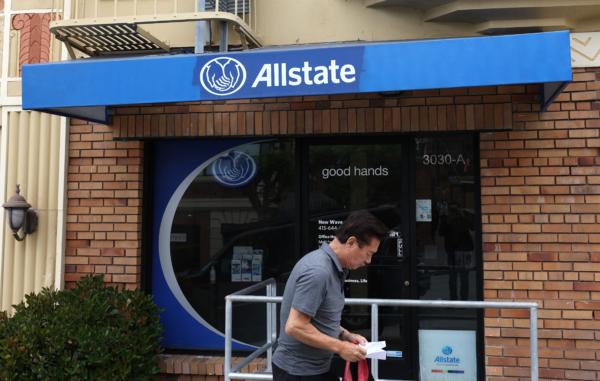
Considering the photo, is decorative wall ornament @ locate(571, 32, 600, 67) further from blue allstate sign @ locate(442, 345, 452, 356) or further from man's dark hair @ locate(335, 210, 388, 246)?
man's dark hair @ locate(335, 210, 388, 246)

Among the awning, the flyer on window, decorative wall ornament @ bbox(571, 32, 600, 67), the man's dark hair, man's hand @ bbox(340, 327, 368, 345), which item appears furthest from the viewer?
the flyer on window

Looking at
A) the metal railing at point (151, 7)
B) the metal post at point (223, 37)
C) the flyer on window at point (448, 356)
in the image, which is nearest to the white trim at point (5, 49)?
the metal railing at point (151, 7)

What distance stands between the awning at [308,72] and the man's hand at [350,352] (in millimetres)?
1956

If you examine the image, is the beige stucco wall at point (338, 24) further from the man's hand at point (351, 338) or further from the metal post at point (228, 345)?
the man's hand at point (351, 338)

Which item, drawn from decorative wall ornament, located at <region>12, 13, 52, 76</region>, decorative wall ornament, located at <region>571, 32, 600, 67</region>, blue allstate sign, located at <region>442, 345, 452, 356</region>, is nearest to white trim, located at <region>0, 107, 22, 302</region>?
decorative wall ornament, located at <region>12, 13, 52, 76</region>

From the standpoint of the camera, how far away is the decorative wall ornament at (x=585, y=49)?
4691 mm

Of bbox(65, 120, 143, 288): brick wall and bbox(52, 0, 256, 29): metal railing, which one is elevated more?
bbox(52, 0, 256, 29): metal railing

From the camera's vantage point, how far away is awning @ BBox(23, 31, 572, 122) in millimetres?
3818

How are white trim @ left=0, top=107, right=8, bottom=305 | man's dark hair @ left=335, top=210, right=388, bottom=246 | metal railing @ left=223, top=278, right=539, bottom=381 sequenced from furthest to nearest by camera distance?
white trim @ left=0, top=107, right=8, bottom=305, metal railing @ left=223, top=278, right=539, bottom=381, man's dark hair @ left=335, top=210, right=388, bottom=246

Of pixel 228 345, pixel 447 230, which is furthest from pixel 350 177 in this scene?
pixel 228 345

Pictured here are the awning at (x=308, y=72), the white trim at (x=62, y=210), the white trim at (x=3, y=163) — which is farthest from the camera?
the white trim at (x=3, y=163)

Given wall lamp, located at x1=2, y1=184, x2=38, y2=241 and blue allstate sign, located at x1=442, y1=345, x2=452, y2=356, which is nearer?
blue allstate sign, located at x1=442, y1=345, x2=452, y2=356

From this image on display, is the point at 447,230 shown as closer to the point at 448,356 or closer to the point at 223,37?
the point at 448,356

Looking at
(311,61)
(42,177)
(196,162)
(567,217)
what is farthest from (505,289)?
(42,177)
